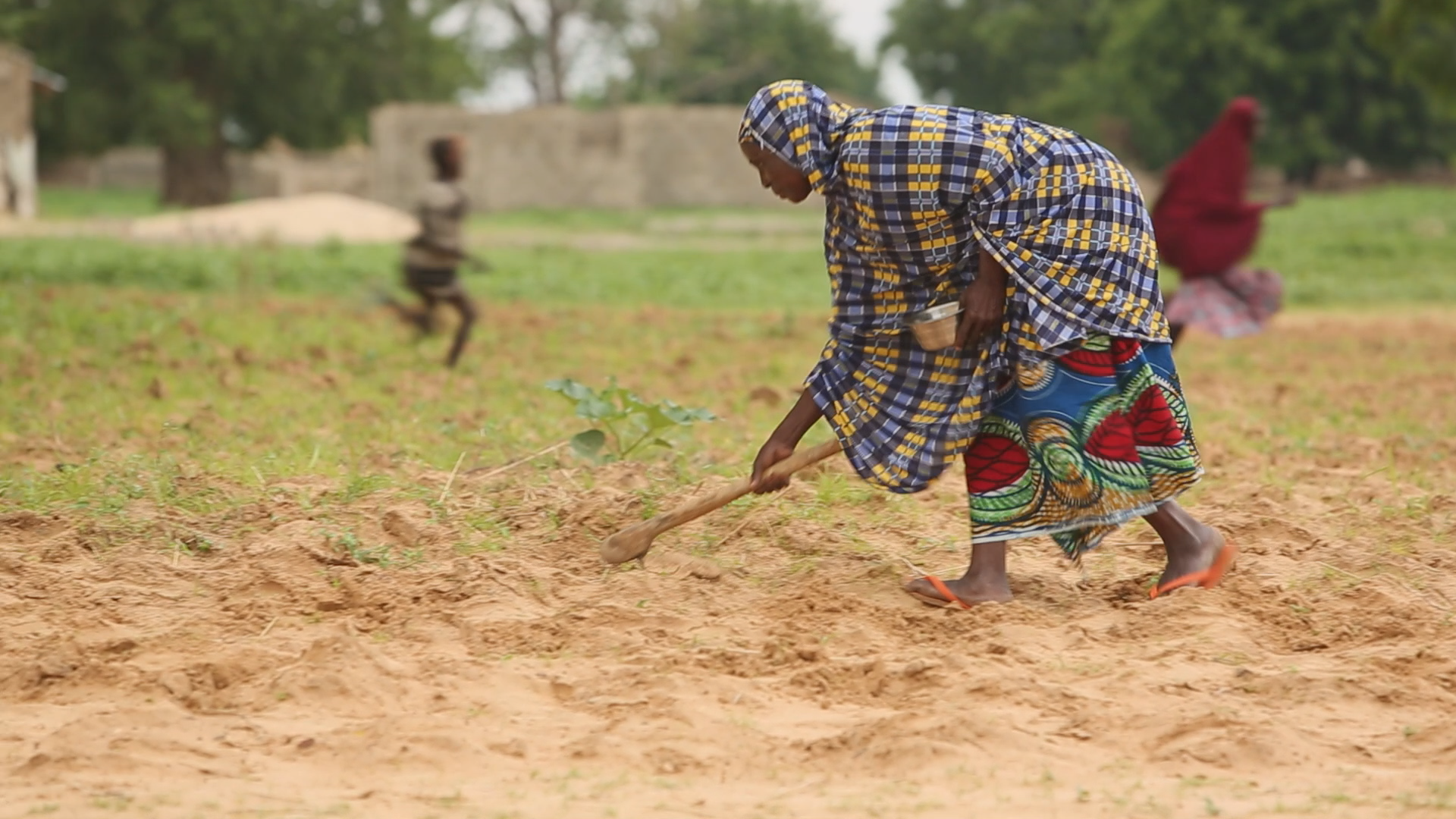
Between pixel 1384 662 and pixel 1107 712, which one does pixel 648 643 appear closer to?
pixel 1107 712

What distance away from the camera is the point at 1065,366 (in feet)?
13.1

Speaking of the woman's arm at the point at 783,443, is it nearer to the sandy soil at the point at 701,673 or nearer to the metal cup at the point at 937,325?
the sandy soil at the point at 701,673

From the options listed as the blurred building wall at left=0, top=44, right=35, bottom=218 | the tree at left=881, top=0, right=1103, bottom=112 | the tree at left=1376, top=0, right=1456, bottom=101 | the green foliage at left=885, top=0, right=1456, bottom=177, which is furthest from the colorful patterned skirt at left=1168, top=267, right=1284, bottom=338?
the tree at left=881, top=0, right=1103, bottom=112

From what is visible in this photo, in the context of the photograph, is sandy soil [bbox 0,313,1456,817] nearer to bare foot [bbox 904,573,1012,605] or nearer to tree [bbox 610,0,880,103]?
bare foot [bbox 904,573,1012,605]

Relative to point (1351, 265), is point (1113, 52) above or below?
above

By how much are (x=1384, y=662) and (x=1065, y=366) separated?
0.99 meters

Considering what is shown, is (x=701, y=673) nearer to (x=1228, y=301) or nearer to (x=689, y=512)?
(x=689, y=512)

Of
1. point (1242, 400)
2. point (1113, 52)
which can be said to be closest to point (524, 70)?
point (1113, 52)

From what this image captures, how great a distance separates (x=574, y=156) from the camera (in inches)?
1261

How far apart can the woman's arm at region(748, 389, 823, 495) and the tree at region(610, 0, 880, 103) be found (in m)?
44.5

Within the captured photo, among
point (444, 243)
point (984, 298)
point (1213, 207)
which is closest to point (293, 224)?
point (444, 243)

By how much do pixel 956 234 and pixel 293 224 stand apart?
1986 centimetres

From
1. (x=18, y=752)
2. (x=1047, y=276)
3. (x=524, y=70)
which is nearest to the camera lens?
(x=18, y=752)

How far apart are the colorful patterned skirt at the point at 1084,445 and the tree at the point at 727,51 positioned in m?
44.7
